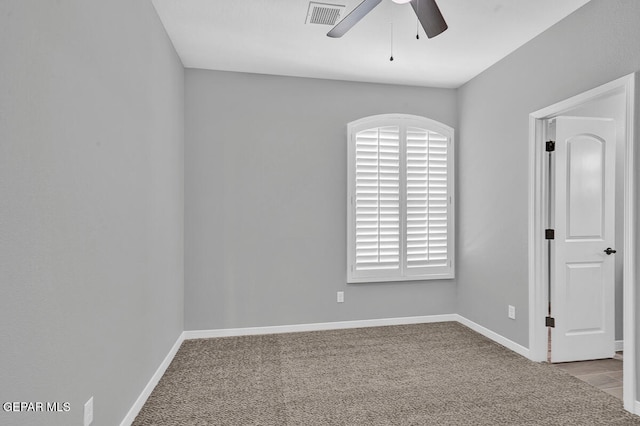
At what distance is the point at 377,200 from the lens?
416cm

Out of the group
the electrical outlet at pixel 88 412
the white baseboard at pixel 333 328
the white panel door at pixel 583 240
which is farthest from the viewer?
the white baseboard at pixel 333 328

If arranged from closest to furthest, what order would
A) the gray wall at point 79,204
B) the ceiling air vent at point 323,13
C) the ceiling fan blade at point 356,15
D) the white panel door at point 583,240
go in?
1. the gray wall at point 79,204
2. the ceiling fan blade at point 356,15
3. the ceiling air vent at point 323,13
4. the white panel door at point 583,240

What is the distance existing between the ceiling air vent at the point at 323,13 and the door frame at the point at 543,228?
195 cm

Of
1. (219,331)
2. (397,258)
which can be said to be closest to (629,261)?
(397,258)

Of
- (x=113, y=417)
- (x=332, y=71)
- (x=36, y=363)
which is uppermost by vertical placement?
(x=332, y=71)

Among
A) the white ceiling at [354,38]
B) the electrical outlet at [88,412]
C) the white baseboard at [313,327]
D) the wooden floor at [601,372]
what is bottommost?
the wooden floor at [601,372]

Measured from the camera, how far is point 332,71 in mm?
3881

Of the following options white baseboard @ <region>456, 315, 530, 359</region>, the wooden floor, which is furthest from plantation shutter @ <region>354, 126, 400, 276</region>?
the wooden floor

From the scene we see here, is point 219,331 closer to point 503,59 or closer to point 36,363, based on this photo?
point 36,363

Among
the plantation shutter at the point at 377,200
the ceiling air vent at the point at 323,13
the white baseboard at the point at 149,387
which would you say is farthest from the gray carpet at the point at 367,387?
the ceiling air vent at the point at 323,13

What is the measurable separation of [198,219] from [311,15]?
229 cm

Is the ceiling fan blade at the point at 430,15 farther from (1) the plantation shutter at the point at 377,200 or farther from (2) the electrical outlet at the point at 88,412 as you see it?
(2) the electrical outlet at the point at 88,412

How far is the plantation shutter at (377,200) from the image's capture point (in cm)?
412

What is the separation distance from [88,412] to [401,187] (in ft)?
11.5
